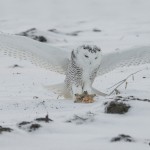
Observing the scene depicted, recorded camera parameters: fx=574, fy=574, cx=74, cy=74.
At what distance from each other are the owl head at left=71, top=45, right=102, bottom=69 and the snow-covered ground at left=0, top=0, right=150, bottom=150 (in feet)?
1.43

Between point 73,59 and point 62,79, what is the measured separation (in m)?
2.76

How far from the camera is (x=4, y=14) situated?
17250mm

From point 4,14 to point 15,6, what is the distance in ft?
3.28

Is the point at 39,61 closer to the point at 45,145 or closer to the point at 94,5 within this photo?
the point at 45,145

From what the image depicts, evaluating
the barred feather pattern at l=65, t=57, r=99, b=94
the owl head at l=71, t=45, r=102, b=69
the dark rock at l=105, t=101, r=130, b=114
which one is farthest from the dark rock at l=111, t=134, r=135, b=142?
the barred feather pattern at l=65, t=57, r=99, b=94

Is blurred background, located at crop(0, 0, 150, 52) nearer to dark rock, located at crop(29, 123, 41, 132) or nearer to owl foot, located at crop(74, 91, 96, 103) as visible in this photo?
owl foot, located at crop(74, 91, 96, 103)

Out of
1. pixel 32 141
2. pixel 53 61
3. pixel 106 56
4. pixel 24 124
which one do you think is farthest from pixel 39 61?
pixel 32 141

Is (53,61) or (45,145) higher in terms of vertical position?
(53,61)

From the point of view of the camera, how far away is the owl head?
19.9 ft

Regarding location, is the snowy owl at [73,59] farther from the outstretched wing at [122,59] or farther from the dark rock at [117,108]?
the dark rock at [117,108]

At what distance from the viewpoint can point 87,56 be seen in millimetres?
6086

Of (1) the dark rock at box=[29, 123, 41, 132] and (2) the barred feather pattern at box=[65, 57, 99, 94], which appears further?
(2) the barred feather pattern at box=[65, 57, 99, 94]

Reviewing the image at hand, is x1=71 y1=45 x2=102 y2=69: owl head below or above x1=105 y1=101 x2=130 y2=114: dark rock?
above

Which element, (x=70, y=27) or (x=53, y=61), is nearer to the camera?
(x=53, y=61)
